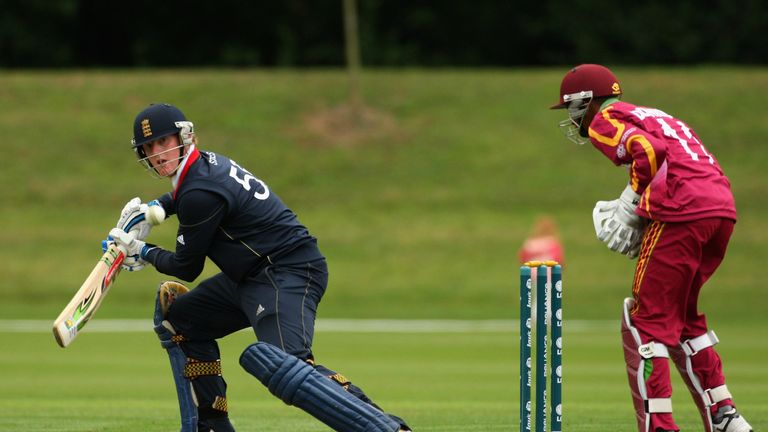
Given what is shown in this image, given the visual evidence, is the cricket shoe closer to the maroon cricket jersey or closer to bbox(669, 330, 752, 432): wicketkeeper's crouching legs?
bbox(669, 330, 752, 432): wicketkeeper's crouching legs

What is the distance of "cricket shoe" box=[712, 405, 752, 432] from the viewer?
18.6ft

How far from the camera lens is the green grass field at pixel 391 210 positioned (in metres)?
10.8

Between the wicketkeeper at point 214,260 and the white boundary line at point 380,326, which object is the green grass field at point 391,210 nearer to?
the white boundary line at point 380,326

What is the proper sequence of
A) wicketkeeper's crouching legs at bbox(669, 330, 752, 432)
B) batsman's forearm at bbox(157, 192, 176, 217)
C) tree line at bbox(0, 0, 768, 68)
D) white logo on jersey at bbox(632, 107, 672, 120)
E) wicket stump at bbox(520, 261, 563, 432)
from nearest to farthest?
wicket stump at bbox(520, 261, 563, 432)
white logo on jersey at bbox(632, 107, 672, 120)
wicketkeeper's crouching legs at bbox(669, 330, 752, 432)
batsman's forearm at bbox(157, 192, 176, 217)
tree line at bbox(0, 0, 768, 68)

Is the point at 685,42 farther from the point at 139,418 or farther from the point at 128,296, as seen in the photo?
the point at 139,418

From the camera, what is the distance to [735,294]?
58.5ft

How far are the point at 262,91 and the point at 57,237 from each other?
22.4 ft

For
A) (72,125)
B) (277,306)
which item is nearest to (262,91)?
(72,125)

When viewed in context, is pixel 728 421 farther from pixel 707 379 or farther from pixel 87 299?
pixel 87 299

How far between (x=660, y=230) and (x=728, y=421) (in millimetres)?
1014

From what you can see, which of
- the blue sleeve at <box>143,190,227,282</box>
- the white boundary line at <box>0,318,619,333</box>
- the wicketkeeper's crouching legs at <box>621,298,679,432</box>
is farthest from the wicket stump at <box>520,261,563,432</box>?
the white boundary line at <box>0,318,619,333</box>

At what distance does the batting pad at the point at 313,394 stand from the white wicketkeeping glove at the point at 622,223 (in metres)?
1.50

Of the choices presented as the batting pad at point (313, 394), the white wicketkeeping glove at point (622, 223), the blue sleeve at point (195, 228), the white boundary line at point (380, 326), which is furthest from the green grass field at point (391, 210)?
the batting pad at point (313, 394)

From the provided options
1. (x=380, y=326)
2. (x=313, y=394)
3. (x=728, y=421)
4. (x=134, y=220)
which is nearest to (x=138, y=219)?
(x=134, y=220)
